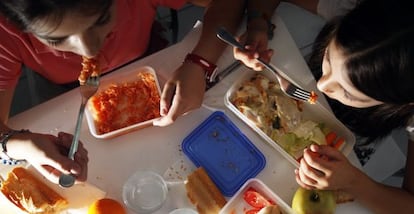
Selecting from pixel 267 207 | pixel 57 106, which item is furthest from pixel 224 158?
pixel 57 106

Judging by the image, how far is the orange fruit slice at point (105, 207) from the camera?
3.82 feet

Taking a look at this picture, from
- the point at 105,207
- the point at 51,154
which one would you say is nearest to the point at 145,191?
the point at 105,207

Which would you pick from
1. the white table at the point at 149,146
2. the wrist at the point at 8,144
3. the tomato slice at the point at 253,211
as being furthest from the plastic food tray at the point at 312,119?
the wrist at the point at 8,144

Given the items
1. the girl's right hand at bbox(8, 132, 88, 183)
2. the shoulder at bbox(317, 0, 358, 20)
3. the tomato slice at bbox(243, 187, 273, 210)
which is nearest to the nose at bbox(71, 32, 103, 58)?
the girl's right hand at bbox(8, 132, 88, 183)

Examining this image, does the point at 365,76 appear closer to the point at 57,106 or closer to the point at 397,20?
the point at 397,20

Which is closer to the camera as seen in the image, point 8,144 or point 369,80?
point 369,80

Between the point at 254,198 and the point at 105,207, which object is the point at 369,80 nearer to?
the point at 254,198

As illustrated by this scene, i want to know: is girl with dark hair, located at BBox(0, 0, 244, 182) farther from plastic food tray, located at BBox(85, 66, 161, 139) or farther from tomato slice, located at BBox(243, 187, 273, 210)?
tomato slice, located at BBox(243, 187, 273, 210)

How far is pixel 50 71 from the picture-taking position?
130 centimetres

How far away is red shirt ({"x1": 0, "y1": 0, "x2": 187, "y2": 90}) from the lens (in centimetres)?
116

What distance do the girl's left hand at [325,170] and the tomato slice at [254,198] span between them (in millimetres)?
87

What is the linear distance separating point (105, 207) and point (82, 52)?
341mm

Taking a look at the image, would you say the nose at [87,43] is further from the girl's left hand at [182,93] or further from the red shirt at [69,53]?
the girl's left hand at [182,93]

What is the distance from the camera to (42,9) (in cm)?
85
